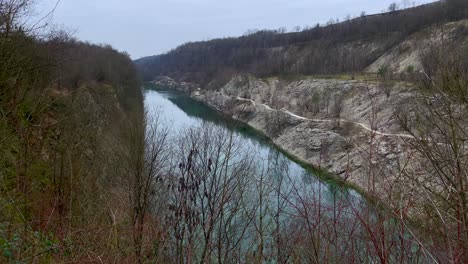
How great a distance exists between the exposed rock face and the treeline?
548 inches

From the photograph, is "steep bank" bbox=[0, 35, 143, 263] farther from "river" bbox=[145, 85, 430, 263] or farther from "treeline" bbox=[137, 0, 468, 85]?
"treeline" bbox=[137, 0, 468, 85]

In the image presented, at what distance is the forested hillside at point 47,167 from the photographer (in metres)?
3.88

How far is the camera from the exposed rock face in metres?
23.3

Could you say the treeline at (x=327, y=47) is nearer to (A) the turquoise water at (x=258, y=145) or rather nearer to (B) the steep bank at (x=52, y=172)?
(A) the turquoise water at (x=258, y=145)

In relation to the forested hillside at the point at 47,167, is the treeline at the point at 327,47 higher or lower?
higher

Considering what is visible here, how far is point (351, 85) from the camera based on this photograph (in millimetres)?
40469

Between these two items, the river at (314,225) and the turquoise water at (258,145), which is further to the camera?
the turquoise water at (258,145)

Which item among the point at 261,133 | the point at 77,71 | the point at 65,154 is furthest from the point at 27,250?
the point at 261,133

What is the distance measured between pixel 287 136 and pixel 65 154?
89.9ft

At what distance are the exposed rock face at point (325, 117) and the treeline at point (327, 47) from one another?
45.7 feet

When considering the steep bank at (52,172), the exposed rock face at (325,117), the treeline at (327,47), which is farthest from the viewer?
the treeline at (327,47)

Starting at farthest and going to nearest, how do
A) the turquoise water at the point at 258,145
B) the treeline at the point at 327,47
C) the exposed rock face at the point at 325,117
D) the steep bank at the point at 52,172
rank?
the treeline at the point at 327,47 → the exposed rock face at the point at 325,117 → the turquoise water at the point at 258,145 → the steep bank at the point at 52,172

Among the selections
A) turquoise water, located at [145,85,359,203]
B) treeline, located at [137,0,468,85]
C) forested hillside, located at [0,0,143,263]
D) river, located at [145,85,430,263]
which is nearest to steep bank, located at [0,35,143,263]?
forested hillside, located at [0,0,143,263]

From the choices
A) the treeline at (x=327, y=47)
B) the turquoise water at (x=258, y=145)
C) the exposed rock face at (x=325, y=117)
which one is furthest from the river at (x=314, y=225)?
the treeline at (x=327, y=47)
